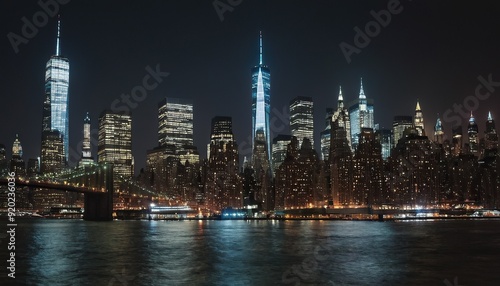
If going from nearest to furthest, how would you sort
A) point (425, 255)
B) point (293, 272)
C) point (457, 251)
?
1. point (293, 272)
2. point (425, 255)
3. point (457, 251)

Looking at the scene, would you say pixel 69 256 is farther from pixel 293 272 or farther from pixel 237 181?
pixel 237 181

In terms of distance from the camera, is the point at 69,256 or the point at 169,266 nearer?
the point at 169,266

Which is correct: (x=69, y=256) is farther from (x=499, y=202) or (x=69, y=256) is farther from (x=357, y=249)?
(x=499, y=202)

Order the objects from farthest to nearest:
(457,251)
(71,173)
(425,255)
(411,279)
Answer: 1. (71,173)
2. (457,251)
3. (425,255)
4. (411,279)

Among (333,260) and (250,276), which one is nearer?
(250,276)

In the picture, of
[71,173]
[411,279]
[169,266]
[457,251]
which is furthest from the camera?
[71,173]

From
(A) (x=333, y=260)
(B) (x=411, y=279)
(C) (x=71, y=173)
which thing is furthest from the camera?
(C) (x=71, y=173)

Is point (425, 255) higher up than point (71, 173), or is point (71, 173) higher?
point (71, 173)

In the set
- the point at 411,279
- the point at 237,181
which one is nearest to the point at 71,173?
the point at 237,181

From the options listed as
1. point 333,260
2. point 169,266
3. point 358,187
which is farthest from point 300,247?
point 358,187
